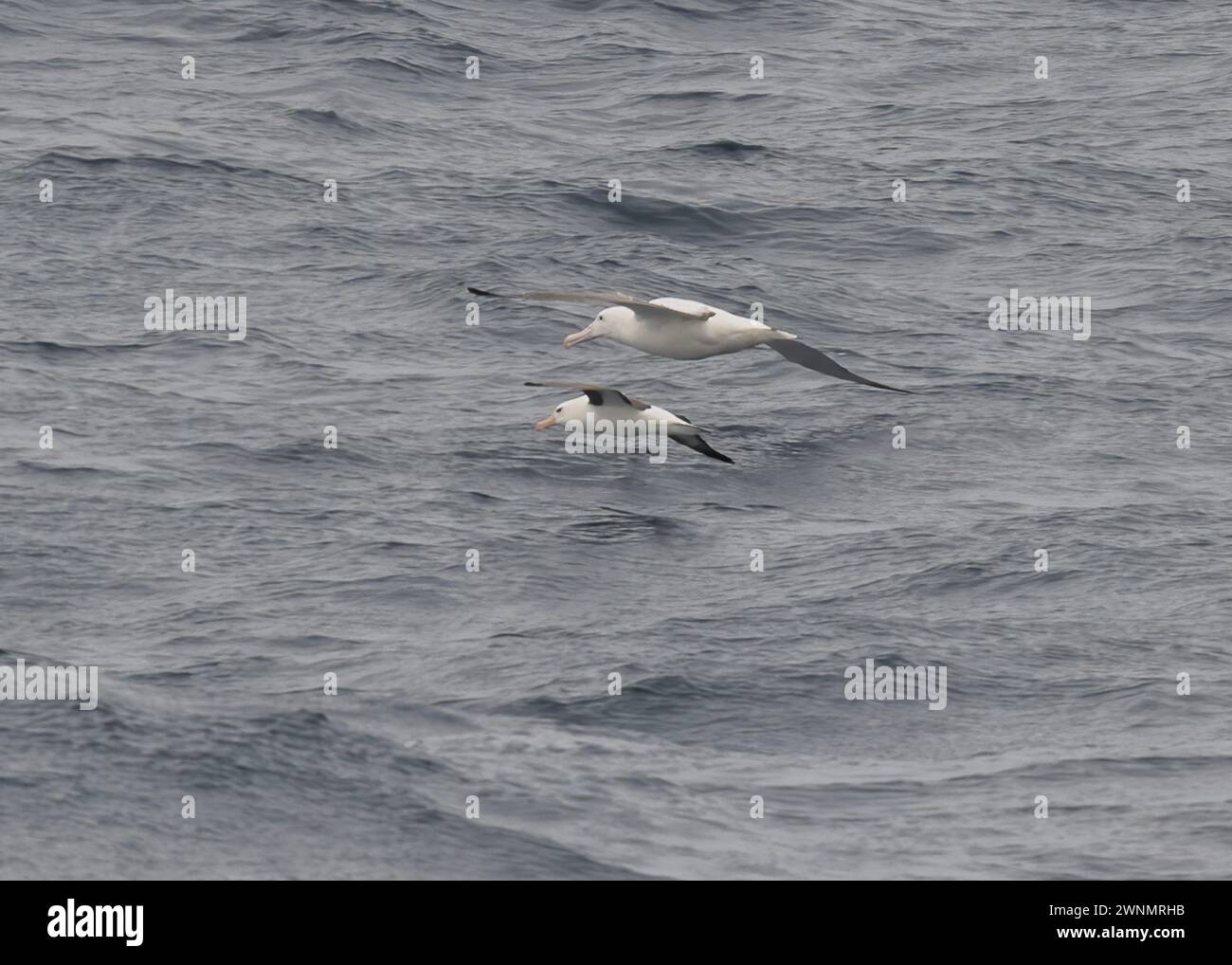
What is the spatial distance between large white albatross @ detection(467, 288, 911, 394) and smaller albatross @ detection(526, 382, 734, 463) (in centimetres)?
63

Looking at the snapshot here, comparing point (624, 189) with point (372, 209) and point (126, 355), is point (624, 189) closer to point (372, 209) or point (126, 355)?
point (372, 209)

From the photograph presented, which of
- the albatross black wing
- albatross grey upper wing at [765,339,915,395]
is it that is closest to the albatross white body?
albatross grey upper wing at [765,339,915,395]

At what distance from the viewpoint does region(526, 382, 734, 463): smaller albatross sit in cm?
2434

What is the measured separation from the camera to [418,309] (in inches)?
1164

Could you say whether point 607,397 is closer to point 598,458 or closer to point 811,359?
point 598,458

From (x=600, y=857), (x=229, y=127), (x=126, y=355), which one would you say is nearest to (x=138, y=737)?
(x=600, y=857)

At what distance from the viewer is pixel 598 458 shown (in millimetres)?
25281

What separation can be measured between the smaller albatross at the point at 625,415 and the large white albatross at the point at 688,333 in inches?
24.7

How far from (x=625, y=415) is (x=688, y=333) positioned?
1384mm

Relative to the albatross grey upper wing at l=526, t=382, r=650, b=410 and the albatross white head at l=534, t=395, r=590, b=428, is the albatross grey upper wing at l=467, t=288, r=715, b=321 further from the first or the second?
the albatross white head at l=534, t=395, r=590, b=428

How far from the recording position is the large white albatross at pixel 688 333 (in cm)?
2317

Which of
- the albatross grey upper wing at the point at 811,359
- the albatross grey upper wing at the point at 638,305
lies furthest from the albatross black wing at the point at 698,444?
the albatross grey upper wing at the point at 811,359

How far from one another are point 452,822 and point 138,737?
254 centimetres

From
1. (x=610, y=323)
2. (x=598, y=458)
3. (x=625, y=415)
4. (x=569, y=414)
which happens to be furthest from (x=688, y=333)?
(x=598, y=458)
